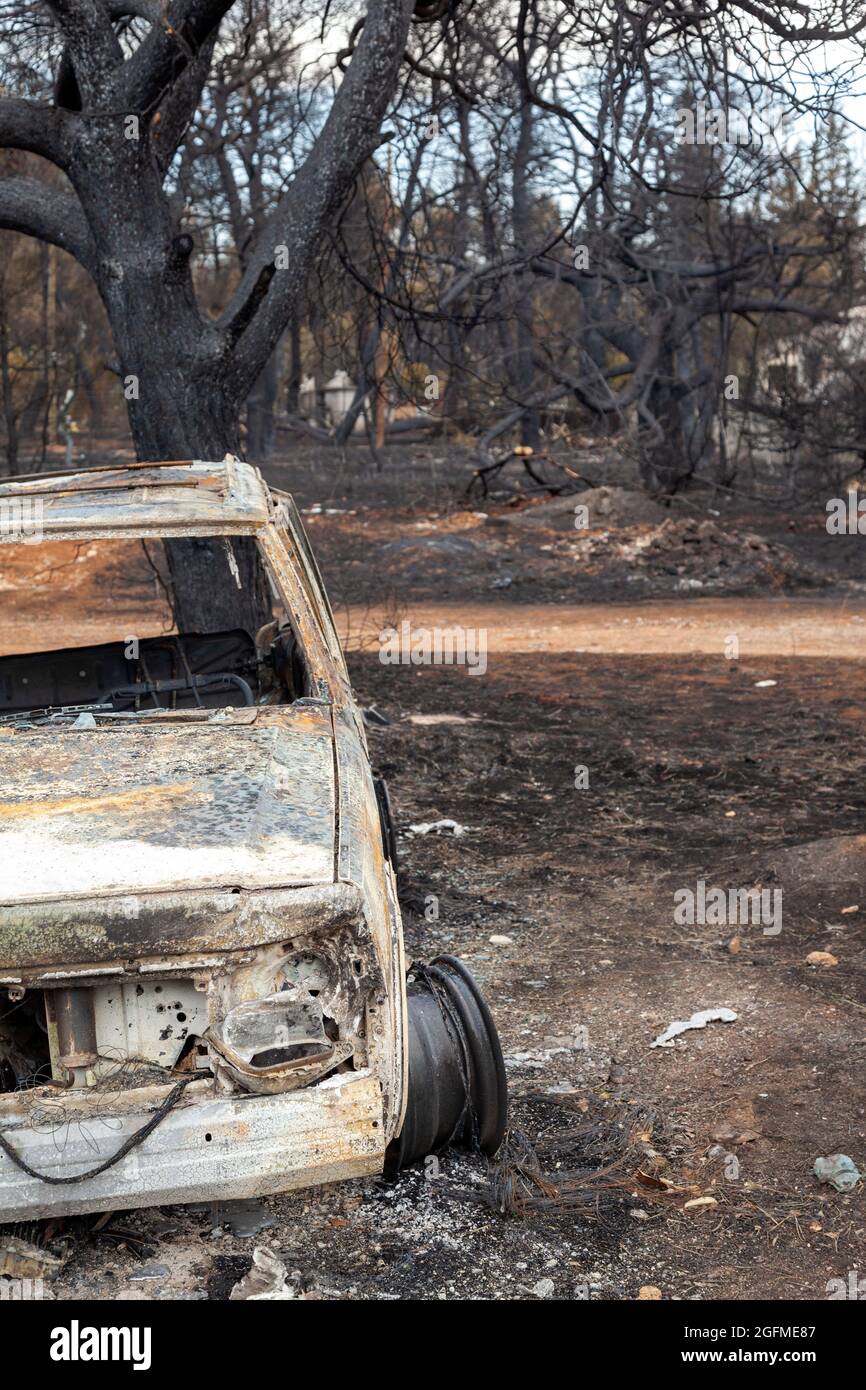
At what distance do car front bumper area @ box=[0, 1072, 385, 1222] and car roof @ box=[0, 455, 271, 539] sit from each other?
212 cm

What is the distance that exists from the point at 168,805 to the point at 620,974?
233cm

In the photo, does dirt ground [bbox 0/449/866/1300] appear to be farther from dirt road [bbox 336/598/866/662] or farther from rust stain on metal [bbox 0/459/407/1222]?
rust stain on metal [bbox 0/459/407/1222]

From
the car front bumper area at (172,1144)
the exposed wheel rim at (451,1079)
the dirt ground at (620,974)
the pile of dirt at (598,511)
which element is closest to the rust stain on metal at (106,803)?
the car front bumper area at (172,1144)

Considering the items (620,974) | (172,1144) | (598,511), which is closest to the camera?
(172,1144)

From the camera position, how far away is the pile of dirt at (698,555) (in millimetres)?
16219

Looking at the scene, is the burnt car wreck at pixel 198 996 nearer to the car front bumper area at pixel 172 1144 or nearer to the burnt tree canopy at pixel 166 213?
the car front bumper area at pixel 172 1144

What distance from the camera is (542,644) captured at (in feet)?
41.9

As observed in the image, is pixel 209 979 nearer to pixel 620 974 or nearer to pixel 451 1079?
pixel 451 1079

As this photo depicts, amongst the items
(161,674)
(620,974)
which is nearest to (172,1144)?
(620,974)

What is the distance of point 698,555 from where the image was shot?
682 inches

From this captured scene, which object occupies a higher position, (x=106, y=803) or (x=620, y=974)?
(x=106, y=803)

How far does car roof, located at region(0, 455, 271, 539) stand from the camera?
451 centimetres

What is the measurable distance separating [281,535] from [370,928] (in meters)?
1.95
